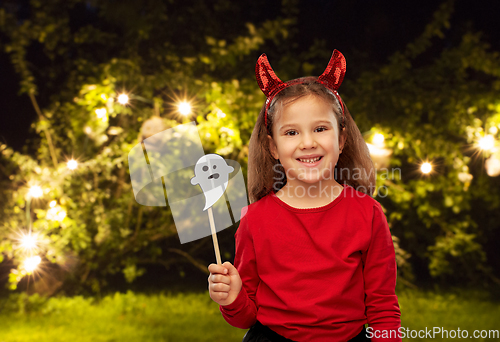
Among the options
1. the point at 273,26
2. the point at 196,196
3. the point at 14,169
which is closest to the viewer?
the point at 196,196

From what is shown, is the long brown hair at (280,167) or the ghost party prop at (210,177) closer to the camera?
the ghost party prop at (210,177)

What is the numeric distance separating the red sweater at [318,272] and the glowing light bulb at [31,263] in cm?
131

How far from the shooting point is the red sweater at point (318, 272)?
95cm

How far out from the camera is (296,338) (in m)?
0.96

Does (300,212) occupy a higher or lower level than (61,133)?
lower

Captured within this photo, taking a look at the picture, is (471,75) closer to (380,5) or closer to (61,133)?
(380,5)

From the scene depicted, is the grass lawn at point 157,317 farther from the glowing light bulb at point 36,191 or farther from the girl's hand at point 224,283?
the girl's hand at point 224,283

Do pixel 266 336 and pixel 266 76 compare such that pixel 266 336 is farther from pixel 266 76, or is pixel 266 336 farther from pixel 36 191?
pixel 36 191

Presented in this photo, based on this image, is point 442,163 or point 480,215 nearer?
point 442,163

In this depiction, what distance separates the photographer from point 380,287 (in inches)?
38.6

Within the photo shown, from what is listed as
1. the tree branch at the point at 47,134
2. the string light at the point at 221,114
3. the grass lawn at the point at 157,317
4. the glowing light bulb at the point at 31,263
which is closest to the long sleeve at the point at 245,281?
the string light at the point at 221,114

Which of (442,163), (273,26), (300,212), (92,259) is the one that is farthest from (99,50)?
(442,163)

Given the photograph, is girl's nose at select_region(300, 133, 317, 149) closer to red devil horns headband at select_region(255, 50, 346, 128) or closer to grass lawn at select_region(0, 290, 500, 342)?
red devil horns headband at select_region(255, 50, 346, 128)

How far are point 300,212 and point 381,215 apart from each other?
0.20 m
